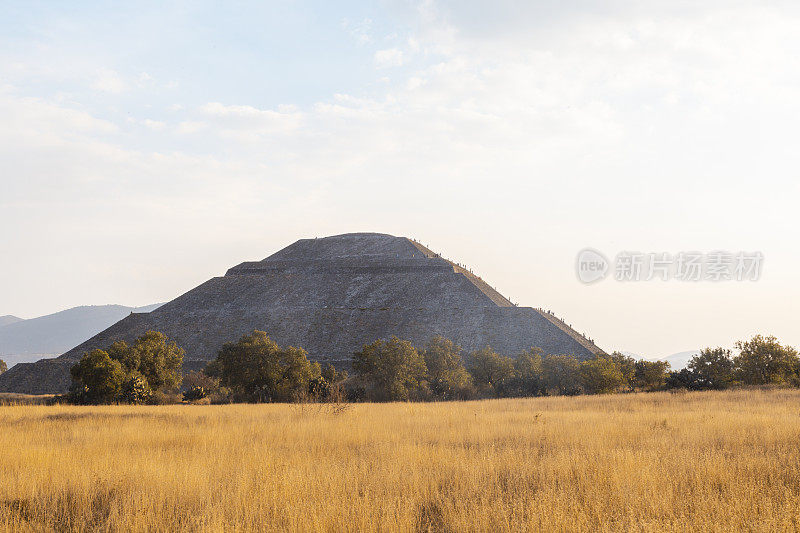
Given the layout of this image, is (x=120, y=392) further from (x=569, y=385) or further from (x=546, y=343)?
(x=546, y=343)

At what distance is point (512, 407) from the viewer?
25.1m

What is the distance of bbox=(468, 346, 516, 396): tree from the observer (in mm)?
48469

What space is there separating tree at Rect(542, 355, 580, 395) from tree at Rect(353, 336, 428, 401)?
1129 centimetres

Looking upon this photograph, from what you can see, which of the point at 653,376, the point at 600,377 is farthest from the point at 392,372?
the point at 653,376

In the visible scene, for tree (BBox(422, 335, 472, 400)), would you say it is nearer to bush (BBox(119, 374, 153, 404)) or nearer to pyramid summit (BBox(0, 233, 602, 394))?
bush (BBox(119, 374, 153, 404))

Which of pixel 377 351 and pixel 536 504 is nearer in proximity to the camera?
pixel 536 504

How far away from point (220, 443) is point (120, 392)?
2648 cm

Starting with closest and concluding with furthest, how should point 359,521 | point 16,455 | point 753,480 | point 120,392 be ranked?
point 359,521 < point 753,480 < point 16,455 < point 120,392

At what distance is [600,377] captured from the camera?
4462 centimetres

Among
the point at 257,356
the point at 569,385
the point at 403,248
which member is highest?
the point at 403,248

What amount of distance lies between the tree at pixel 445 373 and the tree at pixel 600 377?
31.4 feet

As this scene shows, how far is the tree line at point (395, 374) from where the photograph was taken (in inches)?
1581

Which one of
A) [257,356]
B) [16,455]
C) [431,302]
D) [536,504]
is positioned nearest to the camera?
[536,504]

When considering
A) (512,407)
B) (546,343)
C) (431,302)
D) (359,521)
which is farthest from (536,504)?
(431,302)
